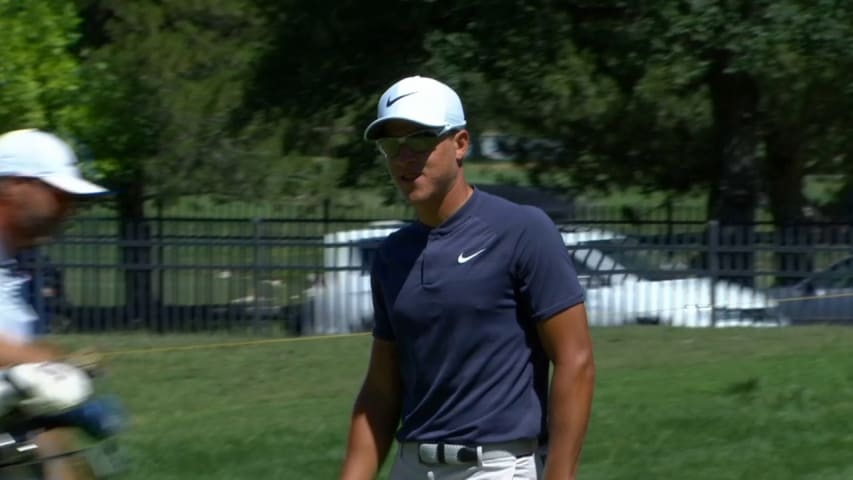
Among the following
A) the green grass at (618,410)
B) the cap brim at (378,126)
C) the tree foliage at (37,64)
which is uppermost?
the tree foliage at (37,64)

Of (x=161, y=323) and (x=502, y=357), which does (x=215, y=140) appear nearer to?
(x=161, y=323)

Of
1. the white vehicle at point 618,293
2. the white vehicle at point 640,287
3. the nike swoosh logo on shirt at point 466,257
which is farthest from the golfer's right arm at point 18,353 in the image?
the white vehicle at point 640,287

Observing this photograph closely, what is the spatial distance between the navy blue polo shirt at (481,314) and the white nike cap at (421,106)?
9.8 inches

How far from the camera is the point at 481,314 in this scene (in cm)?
413

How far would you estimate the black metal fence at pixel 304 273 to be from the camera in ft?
65.0

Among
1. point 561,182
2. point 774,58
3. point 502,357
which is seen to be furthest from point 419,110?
point 561,182

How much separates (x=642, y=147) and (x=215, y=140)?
6.18m

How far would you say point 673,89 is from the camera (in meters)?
23.5

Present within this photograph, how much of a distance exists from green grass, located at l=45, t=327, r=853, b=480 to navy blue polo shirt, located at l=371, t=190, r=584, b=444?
4978mm

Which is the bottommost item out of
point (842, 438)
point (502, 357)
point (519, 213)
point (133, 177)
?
point (842, 438)

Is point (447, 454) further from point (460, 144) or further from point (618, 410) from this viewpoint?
point (618, 410)

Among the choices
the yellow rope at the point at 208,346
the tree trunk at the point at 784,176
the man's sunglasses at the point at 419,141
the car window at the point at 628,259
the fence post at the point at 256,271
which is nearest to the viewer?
the man's sunglasses at the point at 419,141

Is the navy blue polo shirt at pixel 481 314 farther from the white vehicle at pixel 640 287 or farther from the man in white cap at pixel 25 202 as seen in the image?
the white vehicle at pixel 640 287

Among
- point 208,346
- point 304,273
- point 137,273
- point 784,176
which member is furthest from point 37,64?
point 784,176
